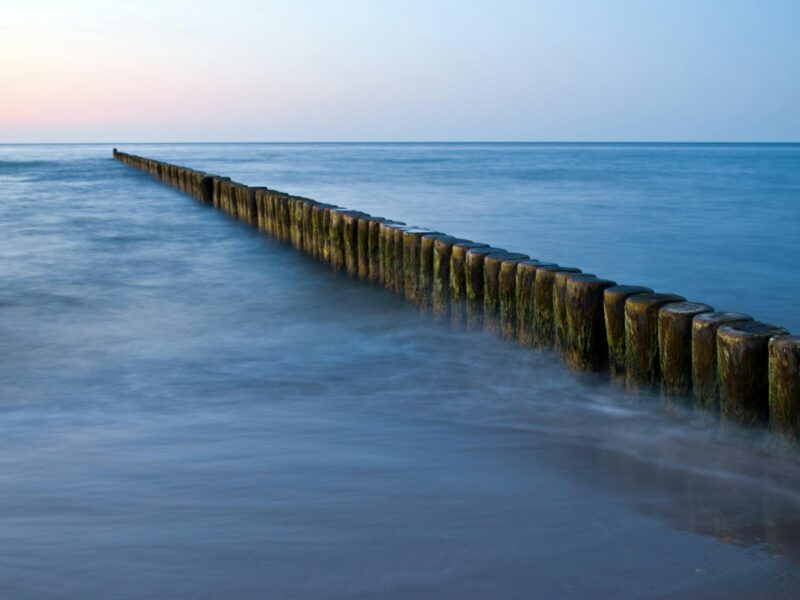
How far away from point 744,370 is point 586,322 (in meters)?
1.11

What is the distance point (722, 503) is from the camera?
310 centimetres

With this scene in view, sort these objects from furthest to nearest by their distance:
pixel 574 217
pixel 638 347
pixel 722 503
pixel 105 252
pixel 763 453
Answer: pixel 574 217 < pixel 105 252 < pixel 638 347 < pixel 763 453 < pixel 722 503

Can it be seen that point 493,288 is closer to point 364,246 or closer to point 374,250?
point 374,250

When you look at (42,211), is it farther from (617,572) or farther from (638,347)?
(617,572)

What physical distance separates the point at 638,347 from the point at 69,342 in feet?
12.6

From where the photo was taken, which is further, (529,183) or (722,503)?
(529,183)

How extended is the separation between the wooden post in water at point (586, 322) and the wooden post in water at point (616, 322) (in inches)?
2.8

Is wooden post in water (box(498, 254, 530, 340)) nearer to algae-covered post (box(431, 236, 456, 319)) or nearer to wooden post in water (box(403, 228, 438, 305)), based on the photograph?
algae-covered post (box(431, 236, 456, 319))

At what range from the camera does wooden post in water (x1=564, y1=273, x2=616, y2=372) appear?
4434 mm

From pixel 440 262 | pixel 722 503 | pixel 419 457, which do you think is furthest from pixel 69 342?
pixel 722 503

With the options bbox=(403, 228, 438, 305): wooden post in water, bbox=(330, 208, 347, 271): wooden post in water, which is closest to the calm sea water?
A: bbox=(403, 228, 438, 305): wooden post in water

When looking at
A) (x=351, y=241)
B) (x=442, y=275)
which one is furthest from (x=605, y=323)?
(x=351, y=241)

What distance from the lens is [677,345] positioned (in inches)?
152

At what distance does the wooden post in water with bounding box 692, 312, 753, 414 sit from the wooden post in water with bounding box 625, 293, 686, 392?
28 cm
